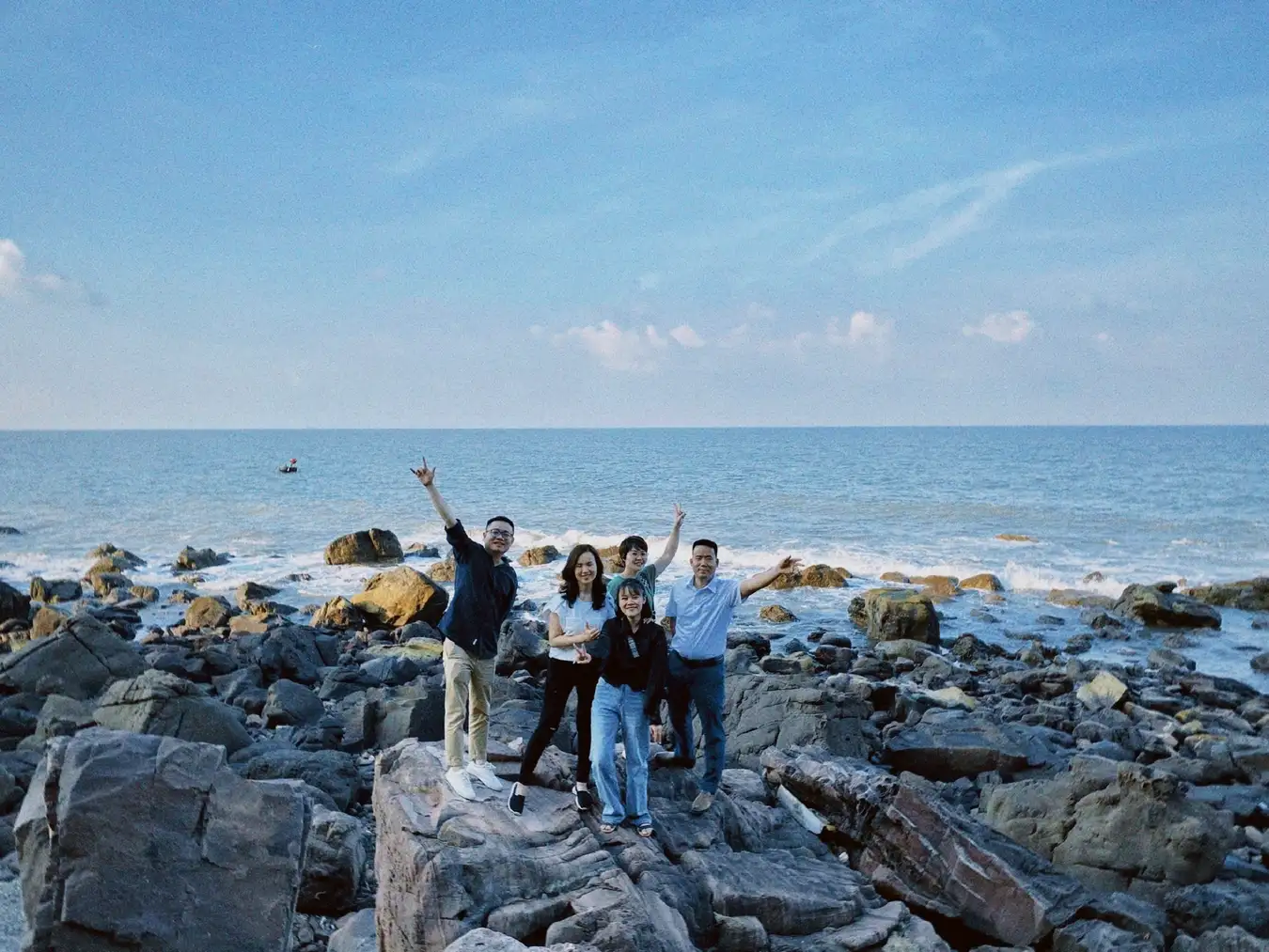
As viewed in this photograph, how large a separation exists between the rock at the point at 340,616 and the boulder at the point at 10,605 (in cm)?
742

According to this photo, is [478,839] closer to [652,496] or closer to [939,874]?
[939,874]

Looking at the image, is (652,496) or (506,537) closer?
(506,537)

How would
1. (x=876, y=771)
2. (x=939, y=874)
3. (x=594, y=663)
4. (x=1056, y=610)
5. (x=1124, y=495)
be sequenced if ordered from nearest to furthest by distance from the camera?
(x=594, y=663) → (x=939, y=874) → (x=876, y=771) → (x=1056, y=610) → (x=1124, y=495)

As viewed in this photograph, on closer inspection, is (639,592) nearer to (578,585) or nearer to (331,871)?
(578,585)

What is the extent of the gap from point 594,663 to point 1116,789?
625cm

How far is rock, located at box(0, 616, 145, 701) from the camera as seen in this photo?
15742 mm

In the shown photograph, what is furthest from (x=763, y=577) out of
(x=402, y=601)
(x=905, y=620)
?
(x=402, y=601)

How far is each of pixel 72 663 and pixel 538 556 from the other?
838 inches

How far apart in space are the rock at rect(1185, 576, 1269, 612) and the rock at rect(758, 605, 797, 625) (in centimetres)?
1256

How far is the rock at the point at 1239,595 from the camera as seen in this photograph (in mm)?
28078

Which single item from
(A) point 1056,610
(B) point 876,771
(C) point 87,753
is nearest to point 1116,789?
(B) point 876,771

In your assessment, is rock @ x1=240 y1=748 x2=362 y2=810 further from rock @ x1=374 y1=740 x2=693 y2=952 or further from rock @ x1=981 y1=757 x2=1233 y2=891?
rock @ x1=981 y1=757 x2=1233 y2=891

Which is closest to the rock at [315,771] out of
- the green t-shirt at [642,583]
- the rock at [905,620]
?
the green t-shirt at [642,583]

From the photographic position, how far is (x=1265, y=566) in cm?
3578
